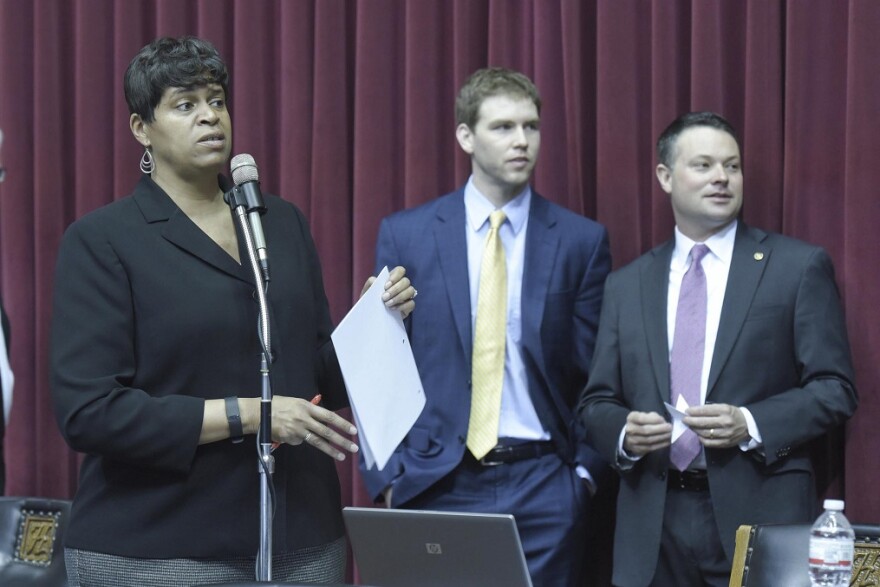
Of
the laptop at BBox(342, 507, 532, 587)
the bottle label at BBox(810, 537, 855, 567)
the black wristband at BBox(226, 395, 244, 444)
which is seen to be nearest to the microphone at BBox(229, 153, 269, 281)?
the black wristband at BBox(226, 395, 244, 444)

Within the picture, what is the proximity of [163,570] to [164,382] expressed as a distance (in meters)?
0.33

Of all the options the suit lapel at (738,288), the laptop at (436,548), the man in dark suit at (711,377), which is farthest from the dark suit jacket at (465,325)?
the laptop at (436,548)

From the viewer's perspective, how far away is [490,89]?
350 cm

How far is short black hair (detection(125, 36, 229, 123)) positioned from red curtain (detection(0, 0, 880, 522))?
64.9 inches

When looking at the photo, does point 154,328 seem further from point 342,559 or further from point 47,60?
point 47,60

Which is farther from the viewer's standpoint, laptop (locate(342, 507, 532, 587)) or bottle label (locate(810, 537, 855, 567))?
laptop (locate(342, 507, 532, 587))

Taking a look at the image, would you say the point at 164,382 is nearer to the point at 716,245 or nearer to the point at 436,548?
the point at 436,548

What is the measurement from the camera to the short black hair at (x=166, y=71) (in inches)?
88.4

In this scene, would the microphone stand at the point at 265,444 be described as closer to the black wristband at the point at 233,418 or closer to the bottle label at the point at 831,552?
the black wristband at the point at 233,418

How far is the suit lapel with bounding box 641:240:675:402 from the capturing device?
3.20 m

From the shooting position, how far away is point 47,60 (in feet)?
14.0

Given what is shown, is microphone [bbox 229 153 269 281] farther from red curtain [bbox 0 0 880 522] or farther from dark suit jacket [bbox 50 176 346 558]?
red curtain [bbox 0 0 880 522]

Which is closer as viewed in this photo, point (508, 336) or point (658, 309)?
point (658, 309)

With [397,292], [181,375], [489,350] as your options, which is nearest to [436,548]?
[397,292]
